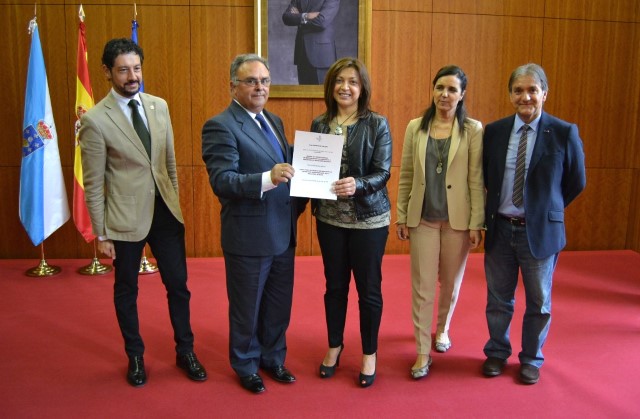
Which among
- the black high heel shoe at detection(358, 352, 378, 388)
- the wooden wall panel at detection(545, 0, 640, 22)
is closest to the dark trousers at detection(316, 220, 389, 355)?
the black high heel shoe at detection(358, 352, 378, 388)

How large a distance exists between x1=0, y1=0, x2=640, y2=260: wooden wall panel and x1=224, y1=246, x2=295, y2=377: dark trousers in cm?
260

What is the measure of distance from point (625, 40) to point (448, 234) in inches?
152

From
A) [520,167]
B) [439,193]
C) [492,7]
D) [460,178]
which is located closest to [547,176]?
[520,167]

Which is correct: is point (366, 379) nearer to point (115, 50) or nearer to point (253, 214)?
point (253, 214)

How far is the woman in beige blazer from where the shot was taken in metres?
2.73

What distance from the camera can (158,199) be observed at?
8.89 feet

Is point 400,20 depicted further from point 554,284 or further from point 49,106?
point 49,106

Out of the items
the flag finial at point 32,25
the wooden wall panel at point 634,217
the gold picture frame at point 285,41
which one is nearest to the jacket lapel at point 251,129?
the gold picture frame at point 285,41

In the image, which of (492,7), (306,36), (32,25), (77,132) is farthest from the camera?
(492,7)

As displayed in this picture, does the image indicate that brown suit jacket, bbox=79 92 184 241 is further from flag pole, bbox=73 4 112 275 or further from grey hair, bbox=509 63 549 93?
flag pole, bbox=73 4 112 275

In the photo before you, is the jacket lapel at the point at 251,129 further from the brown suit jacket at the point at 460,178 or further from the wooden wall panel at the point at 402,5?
the wooden wall panel at the point at 402,5

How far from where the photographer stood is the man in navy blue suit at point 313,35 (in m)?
5.00

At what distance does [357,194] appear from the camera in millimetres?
2486

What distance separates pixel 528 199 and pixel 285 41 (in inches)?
123
